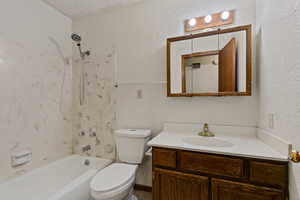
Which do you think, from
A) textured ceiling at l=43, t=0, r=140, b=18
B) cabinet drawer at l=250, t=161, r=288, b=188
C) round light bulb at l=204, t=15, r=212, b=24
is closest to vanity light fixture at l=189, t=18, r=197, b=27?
round light bulb at l=204, t=15, r=212, b=24

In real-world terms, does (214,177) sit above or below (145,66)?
below

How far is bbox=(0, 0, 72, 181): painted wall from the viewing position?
149 centimetres

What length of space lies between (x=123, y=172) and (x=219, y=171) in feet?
2.95

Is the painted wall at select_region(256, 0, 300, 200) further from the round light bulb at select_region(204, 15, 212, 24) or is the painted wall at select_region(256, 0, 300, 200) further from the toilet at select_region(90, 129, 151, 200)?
the toilet at select_region(90, 129, 151, 200)

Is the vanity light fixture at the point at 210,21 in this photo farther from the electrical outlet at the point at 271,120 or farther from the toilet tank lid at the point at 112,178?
the toilet tank lid at the point at 112,178

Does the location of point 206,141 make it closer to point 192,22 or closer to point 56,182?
point 192,22

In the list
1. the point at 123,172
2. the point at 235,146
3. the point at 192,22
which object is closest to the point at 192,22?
the point at 192,22

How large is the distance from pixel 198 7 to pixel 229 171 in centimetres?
168

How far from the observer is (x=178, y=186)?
126cm

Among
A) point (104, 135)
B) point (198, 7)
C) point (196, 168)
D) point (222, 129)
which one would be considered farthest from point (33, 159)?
point (198, 7)

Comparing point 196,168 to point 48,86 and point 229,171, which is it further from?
point 48,86

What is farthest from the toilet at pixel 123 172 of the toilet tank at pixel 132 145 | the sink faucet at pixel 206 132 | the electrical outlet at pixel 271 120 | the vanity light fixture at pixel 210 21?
the vanity light fixture at pixel 210 21

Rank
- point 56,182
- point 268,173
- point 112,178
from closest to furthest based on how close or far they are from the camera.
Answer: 1. point 268,173
2. point 112,178
3. point 56,182

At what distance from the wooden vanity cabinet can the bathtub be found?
2.45 ft
